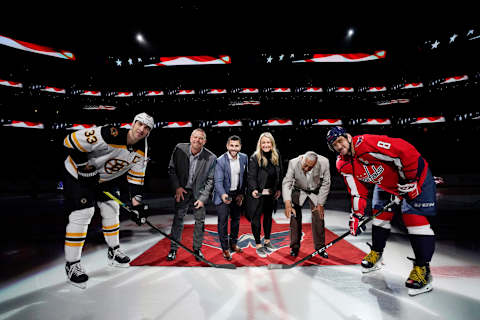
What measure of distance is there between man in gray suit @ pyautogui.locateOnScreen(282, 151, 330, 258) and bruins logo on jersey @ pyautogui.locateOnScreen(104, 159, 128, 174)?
1.93 metres

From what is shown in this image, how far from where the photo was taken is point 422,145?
44.8 ft

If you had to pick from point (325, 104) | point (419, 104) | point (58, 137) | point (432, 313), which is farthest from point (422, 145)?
point (58, 137)

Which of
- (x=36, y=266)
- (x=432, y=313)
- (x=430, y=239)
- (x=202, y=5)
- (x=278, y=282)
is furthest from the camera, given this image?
(x=202, y=5)

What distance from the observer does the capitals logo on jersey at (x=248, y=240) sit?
3.33 m

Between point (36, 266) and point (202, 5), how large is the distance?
27.8ft

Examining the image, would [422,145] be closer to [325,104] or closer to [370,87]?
[370,87]

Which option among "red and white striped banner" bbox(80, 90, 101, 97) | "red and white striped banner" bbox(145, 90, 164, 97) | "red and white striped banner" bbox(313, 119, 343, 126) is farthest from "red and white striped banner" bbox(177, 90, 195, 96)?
"red and white striped banner" bbox(313, 119, 343, 126)

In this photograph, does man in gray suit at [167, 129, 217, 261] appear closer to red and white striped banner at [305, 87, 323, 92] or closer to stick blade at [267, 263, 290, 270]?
stick blade at [267, 263, 290, 270]

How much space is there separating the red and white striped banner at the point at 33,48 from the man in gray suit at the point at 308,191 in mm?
11899

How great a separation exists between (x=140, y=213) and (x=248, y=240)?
1756 mm

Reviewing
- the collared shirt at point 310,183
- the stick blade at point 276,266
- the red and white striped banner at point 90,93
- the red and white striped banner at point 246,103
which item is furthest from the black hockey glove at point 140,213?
the red and white striped banner at point 90,93

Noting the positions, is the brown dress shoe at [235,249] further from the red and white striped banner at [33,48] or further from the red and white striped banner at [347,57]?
the red and white striped banner at [33,48]

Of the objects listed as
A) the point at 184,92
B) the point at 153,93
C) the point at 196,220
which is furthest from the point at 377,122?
the point at 196,220

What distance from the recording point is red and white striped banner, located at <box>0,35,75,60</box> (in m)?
8.49
